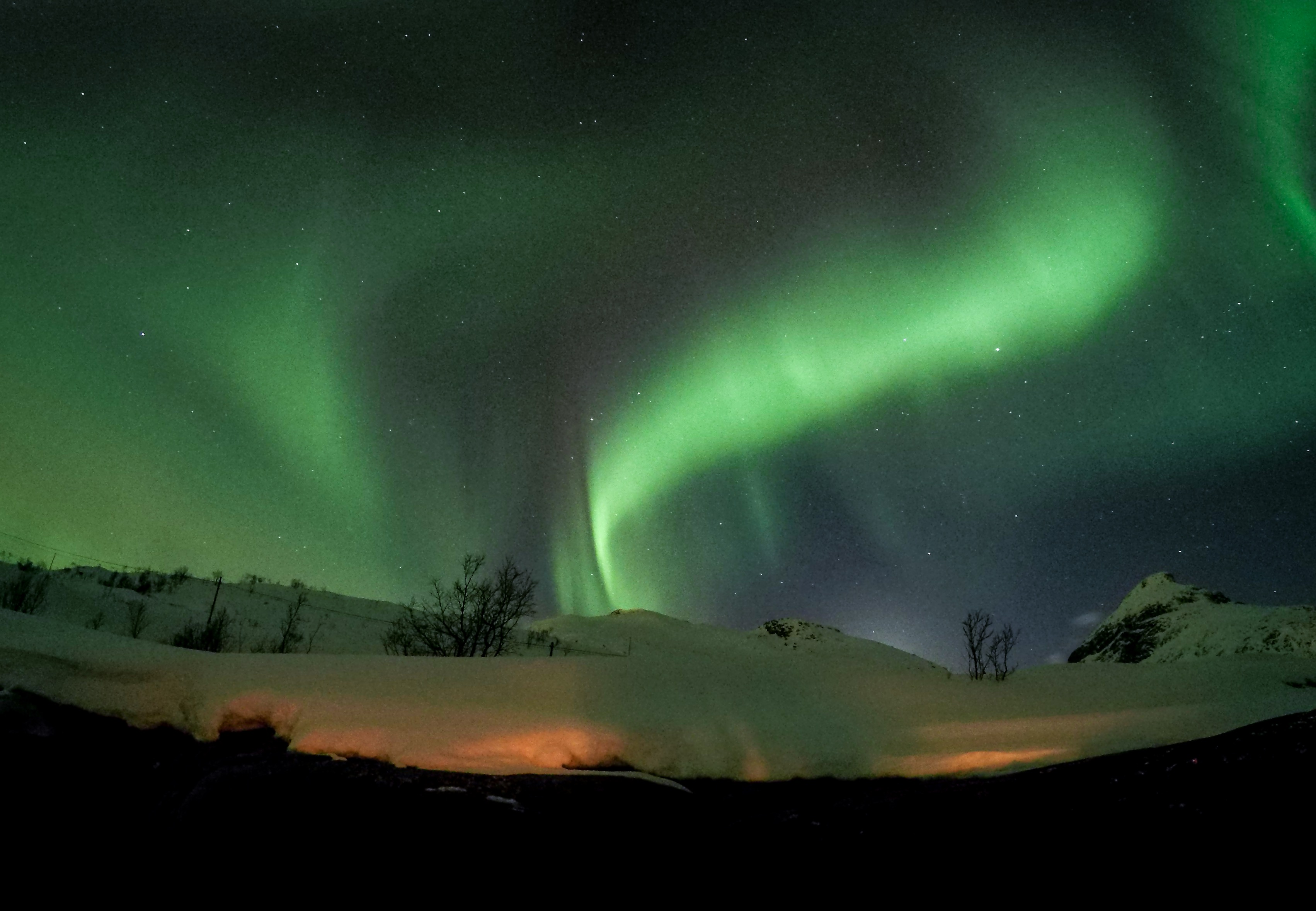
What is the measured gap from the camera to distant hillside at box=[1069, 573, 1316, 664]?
8100 cm

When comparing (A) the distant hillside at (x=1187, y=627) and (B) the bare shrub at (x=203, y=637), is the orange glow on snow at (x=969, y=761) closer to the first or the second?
(B) the bare shrub at (x=203, y=637)

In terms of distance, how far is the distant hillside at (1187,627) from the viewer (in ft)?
266

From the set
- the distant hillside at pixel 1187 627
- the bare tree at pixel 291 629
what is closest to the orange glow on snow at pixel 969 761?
the bare tree at pixel 291 629

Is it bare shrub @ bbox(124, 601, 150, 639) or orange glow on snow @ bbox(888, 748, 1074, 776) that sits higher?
bare shrub @ bbox(124, 601, 150, 639)

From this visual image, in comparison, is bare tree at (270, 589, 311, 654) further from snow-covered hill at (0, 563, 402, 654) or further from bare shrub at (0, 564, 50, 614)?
bare shrub at (0, 564, 50, 614)

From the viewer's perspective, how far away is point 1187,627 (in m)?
127

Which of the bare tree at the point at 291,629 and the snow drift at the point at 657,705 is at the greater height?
the bare tree at the point at 291,629

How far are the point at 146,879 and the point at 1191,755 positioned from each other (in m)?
5.99

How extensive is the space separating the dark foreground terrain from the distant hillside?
4813 cm

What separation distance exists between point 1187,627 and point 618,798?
531ft

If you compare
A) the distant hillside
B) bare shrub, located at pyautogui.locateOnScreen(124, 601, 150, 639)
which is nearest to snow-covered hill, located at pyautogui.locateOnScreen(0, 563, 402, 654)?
bare shrub, located at pyautogui.locateOnScreen(124, 601, 150, 639)

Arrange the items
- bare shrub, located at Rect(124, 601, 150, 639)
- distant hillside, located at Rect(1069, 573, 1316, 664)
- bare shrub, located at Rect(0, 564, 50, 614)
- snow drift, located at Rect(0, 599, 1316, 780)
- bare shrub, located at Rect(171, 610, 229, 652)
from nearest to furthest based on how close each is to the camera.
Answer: snow drift, located at Rect(0, 599, 1316, 780), bare shrub, located at Rect(171, 610, 229, 652), bare shrub, located at Rect(0, 564, 50, 614), bare shrub, located at Rect(124, 601, 150, 639), distant hillside, located at Rect(1069, 573, 1316, 664)

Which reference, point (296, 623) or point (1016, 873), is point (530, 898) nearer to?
point (1016, 873)

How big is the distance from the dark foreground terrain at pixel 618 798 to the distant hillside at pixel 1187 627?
48.1 meters
